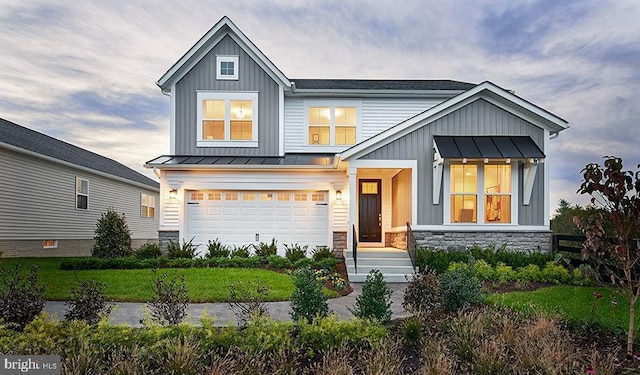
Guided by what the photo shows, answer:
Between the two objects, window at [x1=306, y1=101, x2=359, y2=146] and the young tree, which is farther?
window at [x1=306, y1=101, x2=359, y2=146]

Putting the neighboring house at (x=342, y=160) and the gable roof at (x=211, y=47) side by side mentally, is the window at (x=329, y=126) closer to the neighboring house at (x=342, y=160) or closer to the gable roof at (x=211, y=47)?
the neighboring house at (x=342, y=160)

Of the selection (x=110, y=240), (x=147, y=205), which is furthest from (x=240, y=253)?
(x=147, y=205)

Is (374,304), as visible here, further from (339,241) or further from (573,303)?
(339,241)

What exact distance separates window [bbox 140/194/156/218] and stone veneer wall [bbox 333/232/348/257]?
16.1m

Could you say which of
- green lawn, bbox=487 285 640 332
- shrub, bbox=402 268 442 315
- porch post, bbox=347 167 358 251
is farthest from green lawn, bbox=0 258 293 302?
green lawn, bbox=487 285 640 332

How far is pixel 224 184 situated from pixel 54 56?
8820 millimetres

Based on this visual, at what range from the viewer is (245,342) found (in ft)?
17.0

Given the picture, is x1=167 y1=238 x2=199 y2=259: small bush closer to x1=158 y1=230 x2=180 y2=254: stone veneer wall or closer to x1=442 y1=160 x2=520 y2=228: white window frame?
x1=158 y1=230 x2=180 y2=254: stone veneer wall

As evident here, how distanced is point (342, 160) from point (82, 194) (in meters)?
14.3

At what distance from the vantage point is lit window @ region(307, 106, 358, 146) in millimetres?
16188

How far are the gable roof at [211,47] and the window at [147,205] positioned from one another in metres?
12.7

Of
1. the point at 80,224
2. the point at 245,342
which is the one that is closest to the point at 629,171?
the point at 245,342

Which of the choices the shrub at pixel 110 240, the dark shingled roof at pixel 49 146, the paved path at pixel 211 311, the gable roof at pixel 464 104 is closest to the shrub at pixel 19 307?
the paved path at pixel 211 311

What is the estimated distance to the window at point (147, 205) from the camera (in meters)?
26.2
